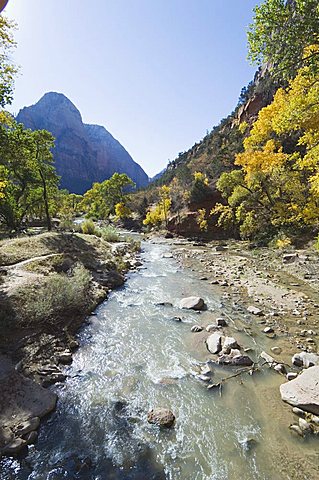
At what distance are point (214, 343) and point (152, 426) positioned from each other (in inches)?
120

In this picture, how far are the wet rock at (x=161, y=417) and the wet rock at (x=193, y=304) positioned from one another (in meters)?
5.08

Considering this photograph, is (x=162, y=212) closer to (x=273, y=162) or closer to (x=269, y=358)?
(x=273, y=162)

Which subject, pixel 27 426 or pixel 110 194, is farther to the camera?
pixel 110 194

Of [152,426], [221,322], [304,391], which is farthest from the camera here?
[221,322]

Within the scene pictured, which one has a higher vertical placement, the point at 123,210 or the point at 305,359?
the point at 123,210

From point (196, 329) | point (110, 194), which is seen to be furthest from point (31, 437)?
point (110, 194)

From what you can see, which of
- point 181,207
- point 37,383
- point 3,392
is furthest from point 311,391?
point 181,207

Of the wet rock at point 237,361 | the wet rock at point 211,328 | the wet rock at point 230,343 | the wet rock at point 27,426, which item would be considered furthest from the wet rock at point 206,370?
the wet rock at point 27,426

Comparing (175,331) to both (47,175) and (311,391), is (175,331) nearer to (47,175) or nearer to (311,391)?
(311,391)

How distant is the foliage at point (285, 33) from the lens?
6152mm

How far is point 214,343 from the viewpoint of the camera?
6.95 meters

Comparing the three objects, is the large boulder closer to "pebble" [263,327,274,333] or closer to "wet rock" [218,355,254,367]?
"wet rock" [218,355,254,367]

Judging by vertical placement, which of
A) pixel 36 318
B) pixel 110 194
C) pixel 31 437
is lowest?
pixel 31 437

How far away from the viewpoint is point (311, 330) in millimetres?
7492
